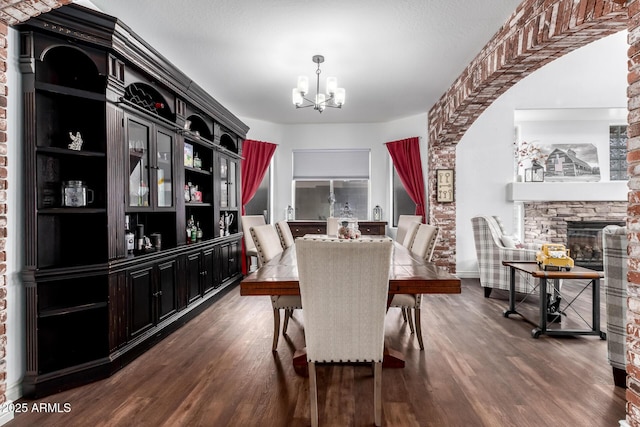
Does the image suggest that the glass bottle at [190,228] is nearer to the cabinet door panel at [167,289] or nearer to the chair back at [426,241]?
the cabinet door panel at [167,289]

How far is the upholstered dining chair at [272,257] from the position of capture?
252 centimetres

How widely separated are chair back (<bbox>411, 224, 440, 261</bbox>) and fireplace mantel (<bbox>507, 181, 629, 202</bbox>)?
9.99 ft

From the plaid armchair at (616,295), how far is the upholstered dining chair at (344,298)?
1637 mm

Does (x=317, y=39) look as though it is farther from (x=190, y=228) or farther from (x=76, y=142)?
(x=190, y=228)

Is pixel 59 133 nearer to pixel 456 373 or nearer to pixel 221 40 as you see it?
pixel 221 40

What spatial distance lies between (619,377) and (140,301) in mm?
3353

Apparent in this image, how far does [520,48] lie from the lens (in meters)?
2.68

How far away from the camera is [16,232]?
198 centimetres

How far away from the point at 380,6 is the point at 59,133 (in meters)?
2.47

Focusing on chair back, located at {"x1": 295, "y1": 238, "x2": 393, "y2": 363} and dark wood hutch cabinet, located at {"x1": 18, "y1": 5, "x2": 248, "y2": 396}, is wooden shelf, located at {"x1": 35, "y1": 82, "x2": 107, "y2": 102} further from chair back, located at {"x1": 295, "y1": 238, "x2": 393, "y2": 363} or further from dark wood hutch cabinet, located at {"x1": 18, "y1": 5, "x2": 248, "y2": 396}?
chair back, located at {"x1": 295, "y1": 238, "x2": 393, "y2": 363}

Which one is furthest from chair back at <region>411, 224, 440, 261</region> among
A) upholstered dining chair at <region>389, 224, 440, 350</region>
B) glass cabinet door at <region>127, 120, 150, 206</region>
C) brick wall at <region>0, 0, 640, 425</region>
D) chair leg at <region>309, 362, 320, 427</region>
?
glass cabinet door at <region>127, 120, 150, 206</region>

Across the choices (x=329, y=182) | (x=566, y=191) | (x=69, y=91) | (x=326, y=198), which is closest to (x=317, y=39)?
(x=69, y=91)

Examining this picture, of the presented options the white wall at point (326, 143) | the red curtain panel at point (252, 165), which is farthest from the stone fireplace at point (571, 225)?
the red curtain panel at point (252, 165)

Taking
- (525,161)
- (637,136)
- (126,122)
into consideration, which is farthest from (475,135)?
(126,122)
